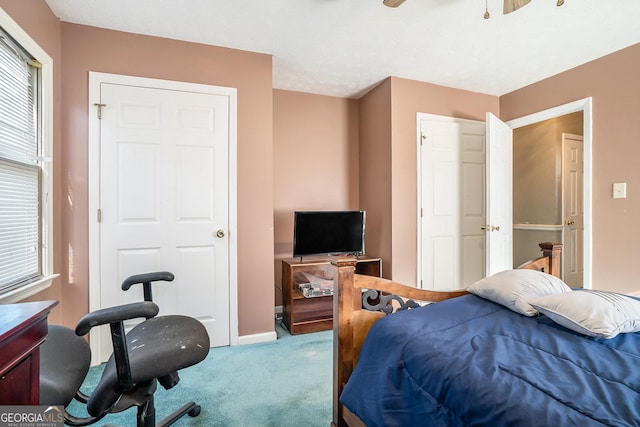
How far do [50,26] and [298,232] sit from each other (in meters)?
2.38

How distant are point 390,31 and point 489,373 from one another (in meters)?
2.39

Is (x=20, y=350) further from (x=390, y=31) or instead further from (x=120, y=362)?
(x=390, y=31)

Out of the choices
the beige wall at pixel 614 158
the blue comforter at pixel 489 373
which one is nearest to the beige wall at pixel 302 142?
the beige wall at pixel 614 158

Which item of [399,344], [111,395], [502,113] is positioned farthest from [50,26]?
[502,113]

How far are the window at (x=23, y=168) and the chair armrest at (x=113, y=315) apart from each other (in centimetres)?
78

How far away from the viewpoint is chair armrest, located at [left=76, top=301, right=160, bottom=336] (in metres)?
1.13

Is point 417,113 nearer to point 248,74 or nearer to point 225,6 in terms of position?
point 248,74

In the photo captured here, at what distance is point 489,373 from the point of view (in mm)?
876

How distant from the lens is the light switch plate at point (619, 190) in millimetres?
2576

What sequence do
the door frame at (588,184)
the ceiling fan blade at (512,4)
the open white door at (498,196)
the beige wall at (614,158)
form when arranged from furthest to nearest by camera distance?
the open white door at (498,196)
the door frame at (588,184)
the beige wall at (614,158)
the ceiling fan blade at (512,4)

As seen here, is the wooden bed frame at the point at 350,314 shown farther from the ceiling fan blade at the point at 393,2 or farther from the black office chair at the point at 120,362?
the ceiling fan blade at the point at 393,2

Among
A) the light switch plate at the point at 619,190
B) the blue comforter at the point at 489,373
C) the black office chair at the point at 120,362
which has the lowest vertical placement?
the black office chair at the point at 120,362

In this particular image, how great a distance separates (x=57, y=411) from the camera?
3.13 ft

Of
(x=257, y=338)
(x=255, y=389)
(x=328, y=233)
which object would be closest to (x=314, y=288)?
(x=328, y=233)
